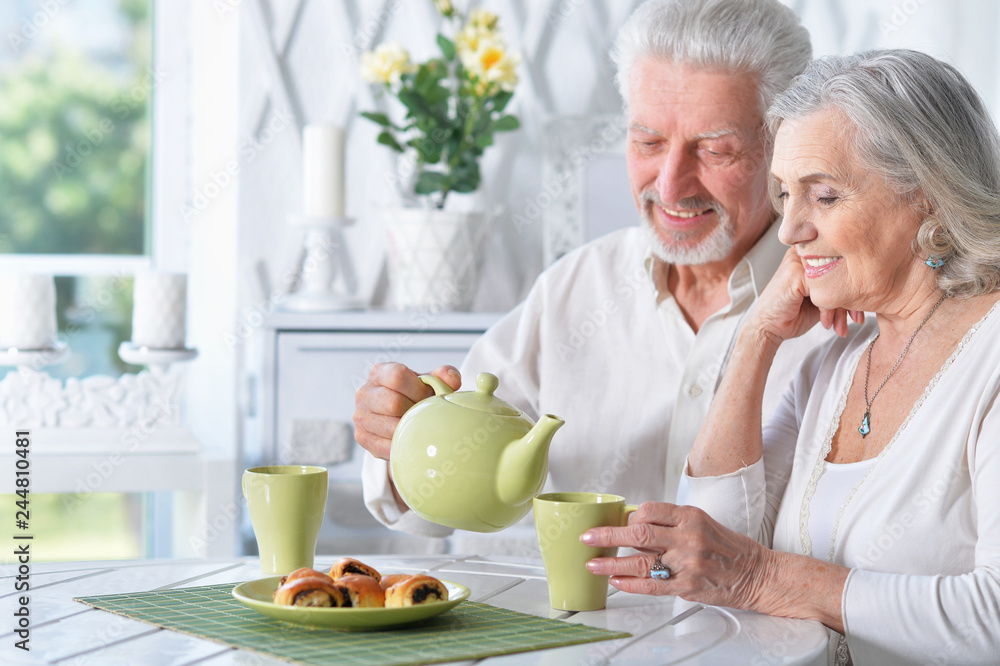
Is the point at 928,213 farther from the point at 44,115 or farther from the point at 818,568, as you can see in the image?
the point at 44,115

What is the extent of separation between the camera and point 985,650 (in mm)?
876

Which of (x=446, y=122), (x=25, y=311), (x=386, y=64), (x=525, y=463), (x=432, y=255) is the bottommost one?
(x=525, y=463)

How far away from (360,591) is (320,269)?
1262mm

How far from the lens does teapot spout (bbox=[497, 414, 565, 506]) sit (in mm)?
865

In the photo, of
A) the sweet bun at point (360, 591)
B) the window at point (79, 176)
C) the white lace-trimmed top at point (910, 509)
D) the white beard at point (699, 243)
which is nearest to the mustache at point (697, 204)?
the white beard at point (699, 243)

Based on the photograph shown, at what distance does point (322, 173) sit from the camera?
76.6 inches

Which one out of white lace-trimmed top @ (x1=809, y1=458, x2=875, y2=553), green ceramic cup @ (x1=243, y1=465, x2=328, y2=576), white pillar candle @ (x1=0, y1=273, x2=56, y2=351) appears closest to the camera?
green ceramic cup @ (x1=243, y1=465, x2=328, y2=576)

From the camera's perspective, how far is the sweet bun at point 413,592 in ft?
2.63

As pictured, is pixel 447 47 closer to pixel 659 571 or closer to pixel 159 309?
pixel 159 309

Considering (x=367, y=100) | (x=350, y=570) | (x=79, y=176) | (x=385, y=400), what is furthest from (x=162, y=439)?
(x=350, y=570)

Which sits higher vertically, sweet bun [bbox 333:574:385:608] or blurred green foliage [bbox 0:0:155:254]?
blurred green foliage [bbox 0:0:155:254]

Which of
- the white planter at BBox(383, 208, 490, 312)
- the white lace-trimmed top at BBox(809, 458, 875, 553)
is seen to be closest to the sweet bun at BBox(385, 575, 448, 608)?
the white lace-trimmed top at BBox(809, 458, 875, 553)

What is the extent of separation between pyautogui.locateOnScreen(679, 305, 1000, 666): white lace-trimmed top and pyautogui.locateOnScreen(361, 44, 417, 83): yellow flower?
110cm

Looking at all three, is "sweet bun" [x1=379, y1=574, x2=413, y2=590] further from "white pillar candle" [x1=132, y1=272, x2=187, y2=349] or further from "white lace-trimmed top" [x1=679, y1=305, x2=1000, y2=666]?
"white pillar candle" [x1=132, y1=272, x2=187, y2=349]
